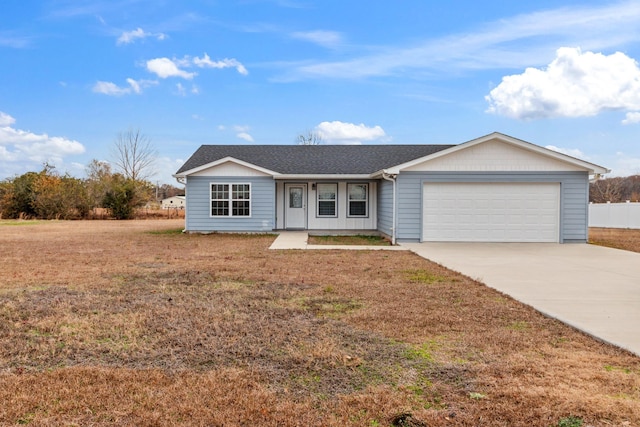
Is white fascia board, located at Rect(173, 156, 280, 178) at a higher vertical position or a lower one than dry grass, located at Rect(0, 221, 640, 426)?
higher

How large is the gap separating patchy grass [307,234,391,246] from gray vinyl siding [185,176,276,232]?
2658mm

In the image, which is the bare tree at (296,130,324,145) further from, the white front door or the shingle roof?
the white front door

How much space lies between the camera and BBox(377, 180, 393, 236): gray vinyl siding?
49.6 ft

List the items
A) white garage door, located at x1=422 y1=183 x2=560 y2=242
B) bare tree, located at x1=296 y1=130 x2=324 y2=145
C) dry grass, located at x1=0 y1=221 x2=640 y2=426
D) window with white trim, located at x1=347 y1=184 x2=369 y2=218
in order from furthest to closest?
bare tree, located at x1=296 y1=130 x2=324 y2=145, window with white trim, located at x1=347 y1=184 x2=369 y2=218, white garage door, located at x1=422 y1=183 x2=560 y2=242, dry grass, located at x1=0 y1=221 x2=640 y2=426

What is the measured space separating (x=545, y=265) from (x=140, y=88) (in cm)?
2244

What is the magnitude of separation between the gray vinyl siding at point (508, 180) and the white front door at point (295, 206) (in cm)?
533

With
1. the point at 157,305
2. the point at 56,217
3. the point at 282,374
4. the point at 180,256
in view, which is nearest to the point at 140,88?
the point at 56,217

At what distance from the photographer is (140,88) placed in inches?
959

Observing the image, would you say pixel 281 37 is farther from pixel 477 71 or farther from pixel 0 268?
pixel 0 268

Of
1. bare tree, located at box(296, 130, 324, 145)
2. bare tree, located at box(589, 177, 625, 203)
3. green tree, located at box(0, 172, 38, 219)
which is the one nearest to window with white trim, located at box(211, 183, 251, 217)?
green tree, located at box(0, 172, 38, 219)

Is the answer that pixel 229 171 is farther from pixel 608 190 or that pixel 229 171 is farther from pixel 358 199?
pixel 608 190

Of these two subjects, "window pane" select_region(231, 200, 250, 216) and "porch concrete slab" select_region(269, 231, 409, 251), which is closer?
"porch concrete slab" select_region(269, 231, 409, 251)

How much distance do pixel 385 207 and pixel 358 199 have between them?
2.32m

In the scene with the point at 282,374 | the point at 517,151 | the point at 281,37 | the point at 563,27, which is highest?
the point at 281,37
